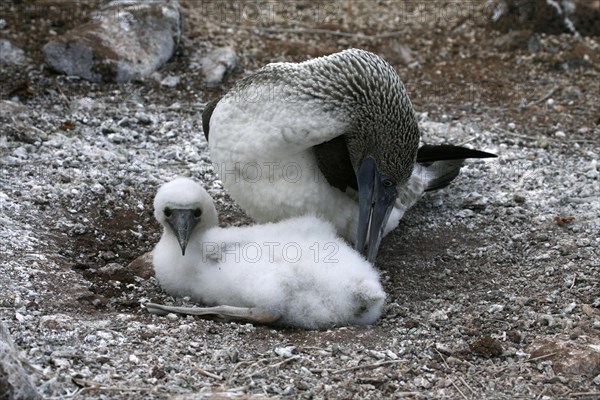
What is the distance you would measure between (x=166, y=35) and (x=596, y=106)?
4302 mm

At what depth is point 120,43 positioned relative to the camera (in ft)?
28.2

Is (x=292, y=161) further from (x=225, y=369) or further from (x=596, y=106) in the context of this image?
(x=596, y=106)

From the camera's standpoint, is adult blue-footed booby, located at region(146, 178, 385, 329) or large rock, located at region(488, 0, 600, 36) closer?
adult blue-footed booby, located at region(146, 178, 385, 329)

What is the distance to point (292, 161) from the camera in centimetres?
568

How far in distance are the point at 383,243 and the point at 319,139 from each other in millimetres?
1274

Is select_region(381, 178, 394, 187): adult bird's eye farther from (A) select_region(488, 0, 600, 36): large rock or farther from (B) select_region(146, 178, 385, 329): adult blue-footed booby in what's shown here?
(A) select_region(488, 0, 600, 36): large rock

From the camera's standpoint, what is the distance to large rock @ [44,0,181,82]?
27.7 feet

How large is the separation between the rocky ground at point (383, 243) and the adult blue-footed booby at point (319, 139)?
0.73 meters

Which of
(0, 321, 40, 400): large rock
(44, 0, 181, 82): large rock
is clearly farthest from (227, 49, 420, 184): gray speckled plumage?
(44, 0, 181, 82): large rock

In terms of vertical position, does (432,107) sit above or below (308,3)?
below

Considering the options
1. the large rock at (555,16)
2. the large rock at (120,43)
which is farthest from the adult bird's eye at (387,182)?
the large rock at (555,16)

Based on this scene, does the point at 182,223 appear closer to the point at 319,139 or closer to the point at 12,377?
the point at 319,139

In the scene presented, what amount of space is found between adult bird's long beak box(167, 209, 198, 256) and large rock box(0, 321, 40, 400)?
1.75m

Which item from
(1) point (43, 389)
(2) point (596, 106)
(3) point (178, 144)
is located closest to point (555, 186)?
(2) point (596, 106)
